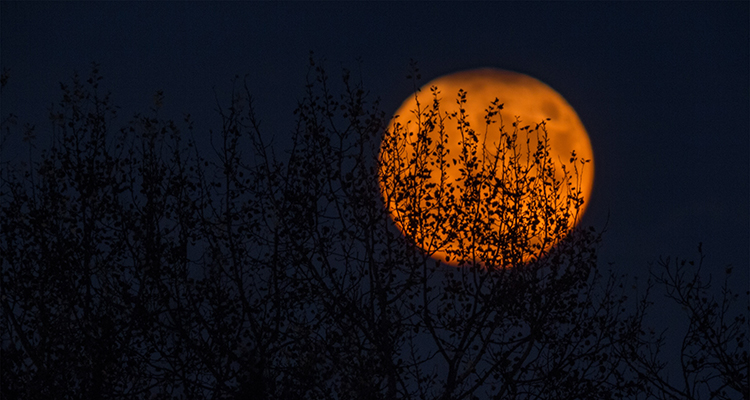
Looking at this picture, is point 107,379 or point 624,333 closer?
point 107,379

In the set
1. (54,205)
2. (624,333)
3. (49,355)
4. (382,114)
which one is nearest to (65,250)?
(54,205)

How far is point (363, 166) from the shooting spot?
14961 mm

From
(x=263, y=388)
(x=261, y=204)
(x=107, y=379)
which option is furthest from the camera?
(x=261, y=204)

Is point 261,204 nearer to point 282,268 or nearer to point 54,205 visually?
point 282,268

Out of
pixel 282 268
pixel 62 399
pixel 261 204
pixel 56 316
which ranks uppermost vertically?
pixel 261 204

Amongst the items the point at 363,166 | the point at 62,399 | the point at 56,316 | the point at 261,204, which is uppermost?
the point at 363,166

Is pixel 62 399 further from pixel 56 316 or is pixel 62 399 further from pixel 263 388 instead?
pixel 263 388

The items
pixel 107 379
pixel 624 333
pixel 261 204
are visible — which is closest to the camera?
pixel 107 379

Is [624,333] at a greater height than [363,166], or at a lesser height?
lesser

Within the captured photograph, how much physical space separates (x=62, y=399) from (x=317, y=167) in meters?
5.54

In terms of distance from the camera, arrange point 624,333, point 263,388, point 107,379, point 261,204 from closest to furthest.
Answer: point 263,388 → point 107,379 → point 261,204 → point 624,333

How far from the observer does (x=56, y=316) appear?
13.8 m

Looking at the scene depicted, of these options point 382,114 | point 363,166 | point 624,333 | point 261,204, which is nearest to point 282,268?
point 261,204

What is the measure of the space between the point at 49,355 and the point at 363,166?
610 centimetres
